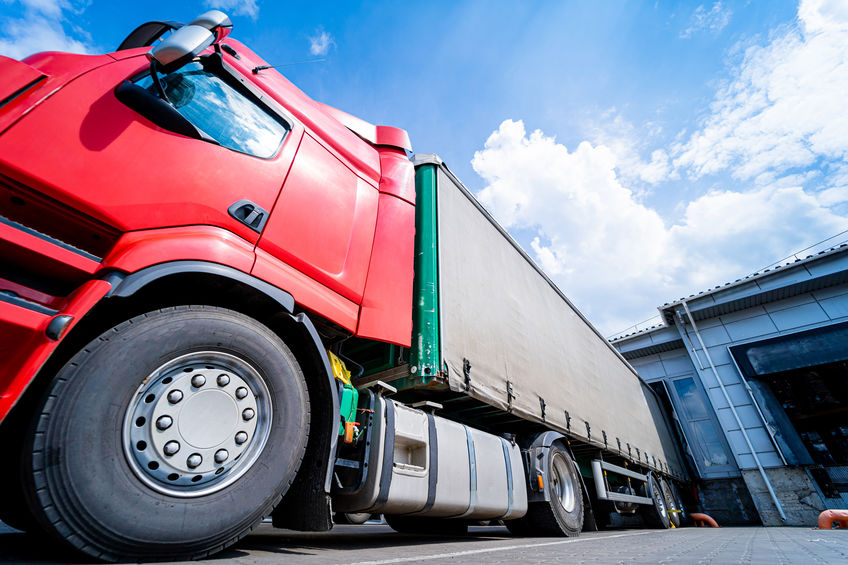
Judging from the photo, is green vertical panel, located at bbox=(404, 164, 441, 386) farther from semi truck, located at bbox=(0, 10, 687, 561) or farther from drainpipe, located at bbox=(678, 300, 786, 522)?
drainpipe, located at bbox=(678, 300, 786, 522)

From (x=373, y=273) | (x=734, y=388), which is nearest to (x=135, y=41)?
(x=373, y=273)

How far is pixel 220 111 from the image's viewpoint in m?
2.15

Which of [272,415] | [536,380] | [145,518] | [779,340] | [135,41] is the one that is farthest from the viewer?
[779,340]

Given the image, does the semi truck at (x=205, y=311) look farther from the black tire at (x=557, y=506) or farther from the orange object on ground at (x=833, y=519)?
the orange object on ground at (x=833, y=519)

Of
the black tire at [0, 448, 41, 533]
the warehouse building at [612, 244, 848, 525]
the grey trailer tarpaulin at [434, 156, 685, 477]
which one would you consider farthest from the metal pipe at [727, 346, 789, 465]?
the black tire at [0, 448, 41, 533]

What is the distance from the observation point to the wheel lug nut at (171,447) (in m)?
1.53

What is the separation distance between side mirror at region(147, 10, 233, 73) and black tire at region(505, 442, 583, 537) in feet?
16.3

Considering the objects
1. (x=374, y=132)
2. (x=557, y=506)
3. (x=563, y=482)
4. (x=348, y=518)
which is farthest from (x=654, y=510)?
(x=374, y=132)

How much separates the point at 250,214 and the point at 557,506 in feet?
15.1

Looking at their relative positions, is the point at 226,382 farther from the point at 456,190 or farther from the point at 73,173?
the point at 456,190

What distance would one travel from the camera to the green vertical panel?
3096mm

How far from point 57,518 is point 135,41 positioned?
105 inches

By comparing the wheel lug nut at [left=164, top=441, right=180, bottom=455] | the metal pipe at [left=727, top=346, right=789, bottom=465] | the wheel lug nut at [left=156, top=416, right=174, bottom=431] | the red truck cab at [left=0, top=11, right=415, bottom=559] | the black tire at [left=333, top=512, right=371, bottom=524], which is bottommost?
the black tire at [left=333, top=512, right=371, bottom=524]

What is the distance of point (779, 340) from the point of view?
1243 cm
